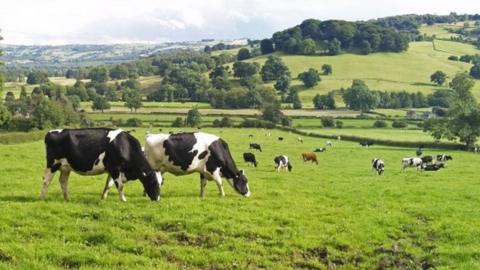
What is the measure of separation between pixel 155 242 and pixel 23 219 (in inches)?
166

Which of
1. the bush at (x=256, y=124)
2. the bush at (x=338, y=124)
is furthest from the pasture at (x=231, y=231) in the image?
the bush at (x=338, y=124)

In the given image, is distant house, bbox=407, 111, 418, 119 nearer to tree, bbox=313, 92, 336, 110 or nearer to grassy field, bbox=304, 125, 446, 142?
tree, bbox=313, 92, 336, 110

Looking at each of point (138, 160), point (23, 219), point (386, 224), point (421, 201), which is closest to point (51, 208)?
point (23, 219)

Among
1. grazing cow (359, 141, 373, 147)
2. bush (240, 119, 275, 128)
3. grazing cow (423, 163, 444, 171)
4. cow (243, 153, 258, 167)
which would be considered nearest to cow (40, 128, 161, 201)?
cow (243, 153, 258, 167)

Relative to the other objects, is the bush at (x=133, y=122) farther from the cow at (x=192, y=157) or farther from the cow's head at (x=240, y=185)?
the cow's head at (x=240, y=185)

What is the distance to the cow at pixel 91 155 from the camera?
19031mm

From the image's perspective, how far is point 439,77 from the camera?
195250 millimetres

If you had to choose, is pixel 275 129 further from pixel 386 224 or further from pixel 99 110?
pixel 386 224

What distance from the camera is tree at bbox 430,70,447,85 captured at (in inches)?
7687

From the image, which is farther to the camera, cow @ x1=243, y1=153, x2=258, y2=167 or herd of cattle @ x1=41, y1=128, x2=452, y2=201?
cow @ x1=243, y1=153, x2=258, y2=167

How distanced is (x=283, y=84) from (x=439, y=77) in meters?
60.1

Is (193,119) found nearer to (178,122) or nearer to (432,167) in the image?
(178,122)

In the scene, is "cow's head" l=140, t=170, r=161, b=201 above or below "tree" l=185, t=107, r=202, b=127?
above

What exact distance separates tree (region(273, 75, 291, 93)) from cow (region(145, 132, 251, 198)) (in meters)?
160
